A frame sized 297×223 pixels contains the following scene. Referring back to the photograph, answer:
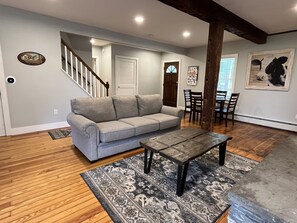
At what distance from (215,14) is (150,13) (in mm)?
1200

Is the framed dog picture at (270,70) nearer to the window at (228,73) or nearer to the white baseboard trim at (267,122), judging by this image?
the window at (228,73)

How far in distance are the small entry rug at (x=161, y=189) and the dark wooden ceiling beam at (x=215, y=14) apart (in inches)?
90.4

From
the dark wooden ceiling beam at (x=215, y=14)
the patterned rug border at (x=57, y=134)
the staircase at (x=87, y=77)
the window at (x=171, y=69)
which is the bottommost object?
the patterned rug border at (x=57, y=134)

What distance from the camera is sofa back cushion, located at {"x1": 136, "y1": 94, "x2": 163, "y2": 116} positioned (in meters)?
3.68

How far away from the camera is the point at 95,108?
3.00 m

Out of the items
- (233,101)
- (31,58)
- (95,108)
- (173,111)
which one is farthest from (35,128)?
(233,101)

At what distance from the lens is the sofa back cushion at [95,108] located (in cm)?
289

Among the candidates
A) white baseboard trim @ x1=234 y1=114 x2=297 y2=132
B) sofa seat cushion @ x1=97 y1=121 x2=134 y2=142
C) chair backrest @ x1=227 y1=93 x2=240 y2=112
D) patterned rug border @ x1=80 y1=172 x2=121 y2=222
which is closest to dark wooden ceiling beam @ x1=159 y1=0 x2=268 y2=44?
chair backrest @ x1=227 y1=93 x2=240 y2=112

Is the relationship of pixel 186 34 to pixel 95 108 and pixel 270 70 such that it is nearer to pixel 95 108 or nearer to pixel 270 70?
→ pixel 270 70

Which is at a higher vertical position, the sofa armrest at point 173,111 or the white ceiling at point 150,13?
the white ceiling at point 150,13

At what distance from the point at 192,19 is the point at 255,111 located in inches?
131

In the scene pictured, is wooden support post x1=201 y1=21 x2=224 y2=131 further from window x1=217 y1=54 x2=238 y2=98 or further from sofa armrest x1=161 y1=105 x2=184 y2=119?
window x1=217 y1=54 x2=238 y2=98

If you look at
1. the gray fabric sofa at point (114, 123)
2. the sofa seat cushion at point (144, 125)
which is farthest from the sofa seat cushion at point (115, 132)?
the sofa seat cushion at point (144, 125)

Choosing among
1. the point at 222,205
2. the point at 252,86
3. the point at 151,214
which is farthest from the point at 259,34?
the point at 151,214
